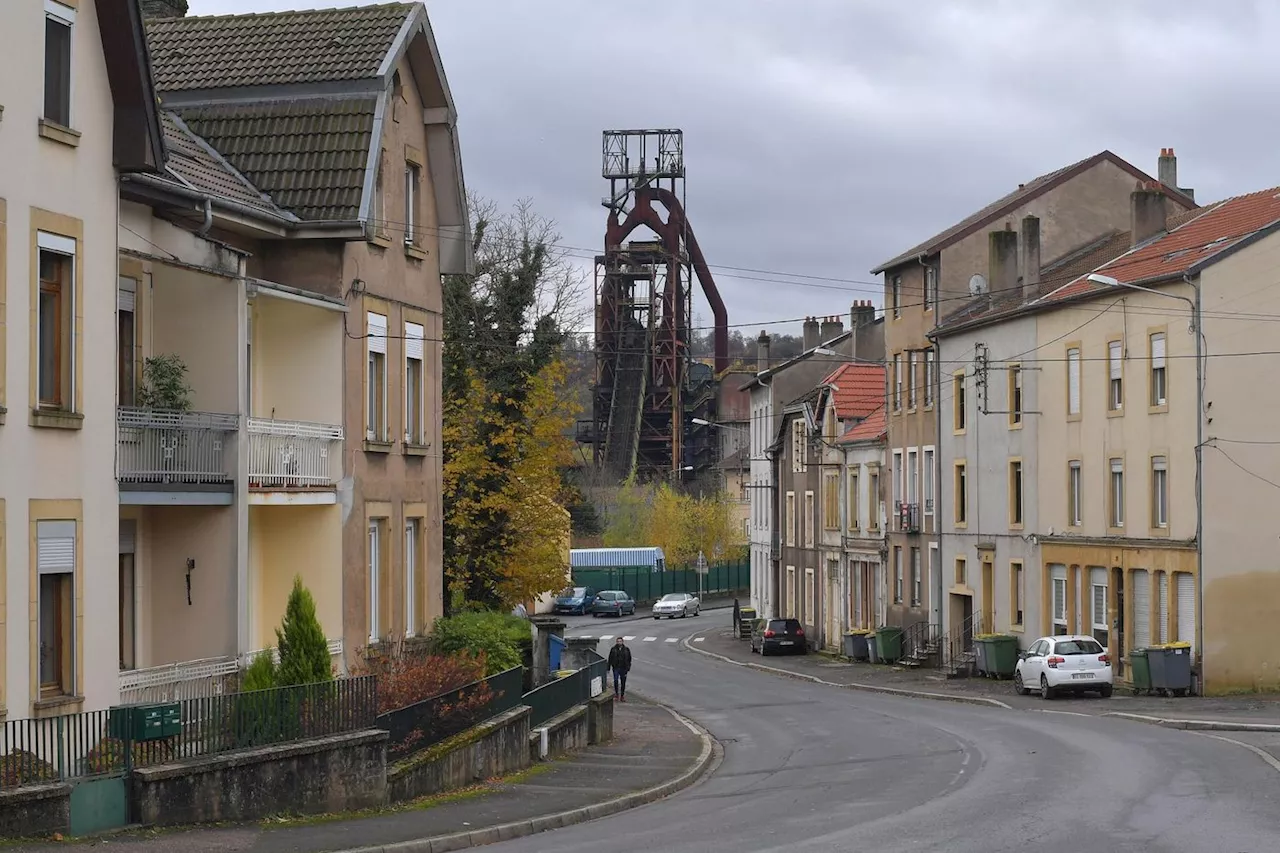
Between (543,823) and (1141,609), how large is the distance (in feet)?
85.3

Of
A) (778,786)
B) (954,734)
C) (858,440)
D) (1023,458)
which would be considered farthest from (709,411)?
(778,786)

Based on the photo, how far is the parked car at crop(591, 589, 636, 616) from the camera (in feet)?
320

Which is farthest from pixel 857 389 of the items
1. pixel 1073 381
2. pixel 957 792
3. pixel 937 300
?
pixel 957 792

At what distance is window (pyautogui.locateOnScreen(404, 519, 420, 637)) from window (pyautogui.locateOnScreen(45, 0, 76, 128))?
1227 cm

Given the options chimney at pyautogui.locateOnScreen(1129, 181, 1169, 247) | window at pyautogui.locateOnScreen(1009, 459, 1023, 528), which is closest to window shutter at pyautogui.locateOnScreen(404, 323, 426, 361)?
window at pyautogui.locateOnScreen(1009, 459, 1023, 528)

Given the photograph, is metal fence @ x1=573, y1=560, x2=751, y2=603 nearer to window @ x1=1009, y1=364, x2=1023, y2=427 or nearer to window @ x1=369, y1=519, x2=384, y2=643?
window @ x1=1009, y1=364, x2=1023, y2=427

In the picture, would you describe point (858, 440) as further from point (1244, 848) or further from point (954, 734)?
point (1244, 848)

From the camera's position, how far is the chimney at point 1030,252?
53.4 metres

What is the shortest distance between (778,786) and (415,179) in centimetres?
1213

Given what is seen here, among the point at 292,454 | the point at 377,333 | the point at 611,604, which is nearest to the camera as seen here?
the point at 292,454

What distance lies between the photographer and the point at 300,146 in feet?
90.3

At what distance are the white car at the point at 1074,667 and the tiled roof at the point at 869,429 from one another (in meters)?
21.6

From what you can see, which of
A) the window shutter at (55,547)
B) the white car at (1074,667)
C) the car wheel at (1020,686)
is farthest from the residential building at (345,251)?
the car wheel at (1020,686)

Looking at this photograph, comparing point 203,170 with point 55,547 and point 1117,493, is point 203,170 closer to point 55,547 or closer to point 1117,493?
point 55,547
